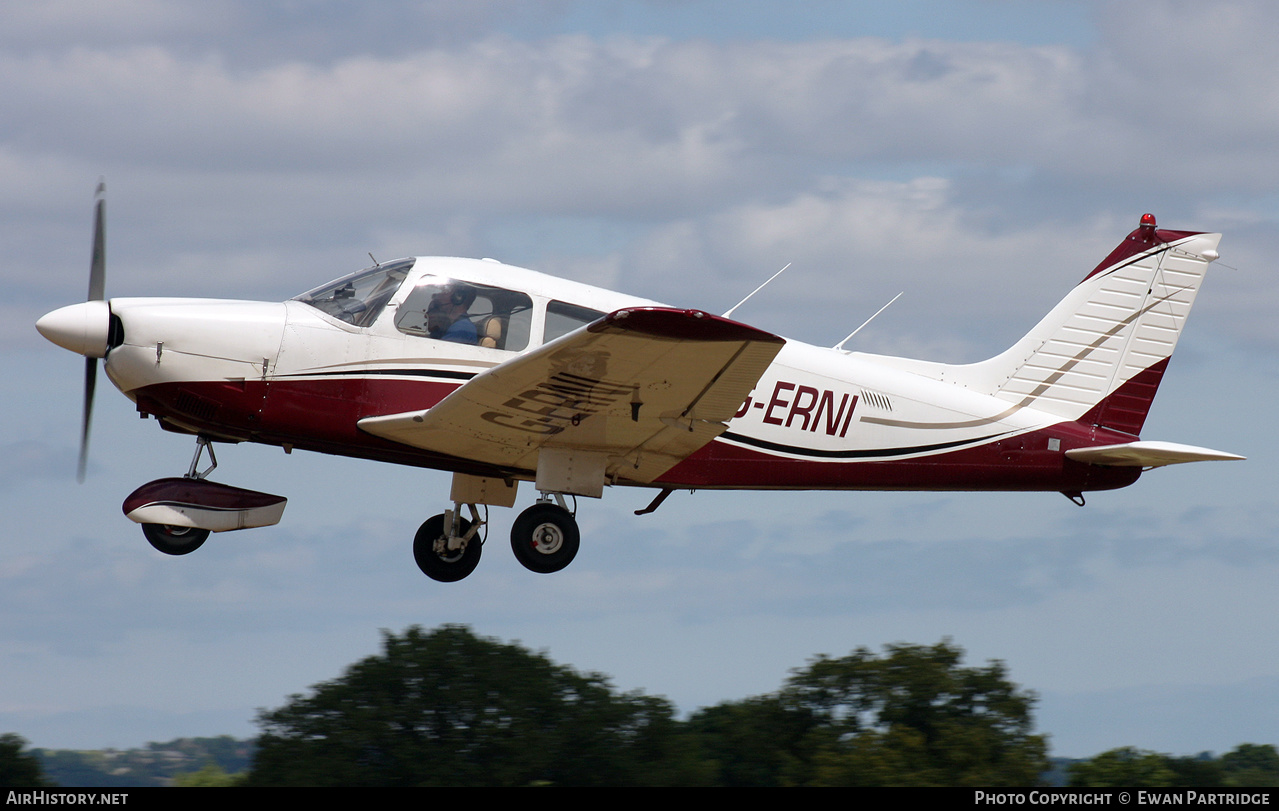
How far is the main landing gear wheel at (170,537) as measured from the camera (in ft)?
35.1

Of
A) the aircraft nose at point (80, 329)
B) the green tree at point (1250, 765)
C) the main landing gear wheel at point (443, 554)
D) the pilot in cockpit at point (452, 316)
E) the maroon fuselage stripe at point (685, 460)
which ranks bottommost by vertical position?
the green tree at point (1250, 765)

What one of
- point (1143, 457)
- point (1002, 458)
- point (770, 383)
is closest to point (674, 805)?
point (770, 383)

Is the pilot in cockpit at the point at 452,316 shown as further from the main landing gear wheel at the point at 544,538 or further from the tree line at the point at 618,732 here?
the tree line at the point at 618,732

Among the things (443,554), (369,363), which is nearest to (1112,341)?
(443,554)

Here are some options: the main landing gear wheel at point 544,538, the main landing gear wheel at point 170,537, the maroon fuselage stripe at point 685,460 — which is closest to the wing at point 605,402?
the maroon fuselage stripe at point 685,460

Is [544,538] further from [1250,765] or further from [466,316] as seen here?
[1250,765]

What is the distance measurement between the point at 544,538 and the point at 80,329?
13.0 feet

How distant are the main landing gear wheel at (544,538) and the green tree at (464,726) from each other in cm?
2088

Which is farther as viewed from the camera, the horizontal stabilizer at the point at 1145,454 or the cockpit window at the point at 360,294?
the horizontal stabilizer at the point at 1145,454

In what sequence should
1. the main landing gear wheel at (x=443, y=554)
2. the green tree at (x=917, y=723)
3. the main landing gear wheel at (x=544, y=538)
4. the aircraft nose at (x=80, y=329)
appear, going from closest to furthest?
the aircraft nose at (x=80, y=329), the main landing gear wheel at (x=544, y=538), the main landing gear wheel at (x=443, y=554), the green tree at (x=917, y=723)

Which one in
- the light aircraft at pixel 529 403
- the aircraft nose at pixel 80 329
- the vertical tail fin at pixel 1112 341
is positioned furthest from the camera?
the vertical tail fin at pixel 1112 341

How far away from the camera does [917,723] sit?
33.0 metres

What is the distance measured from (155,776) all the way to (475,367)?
4905 cm

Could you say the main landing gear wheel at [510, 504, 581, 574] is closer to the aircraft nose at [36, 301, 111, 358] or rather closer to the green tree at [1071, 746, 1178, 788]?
the aircraft nose at [36, 301, 111, 358]
